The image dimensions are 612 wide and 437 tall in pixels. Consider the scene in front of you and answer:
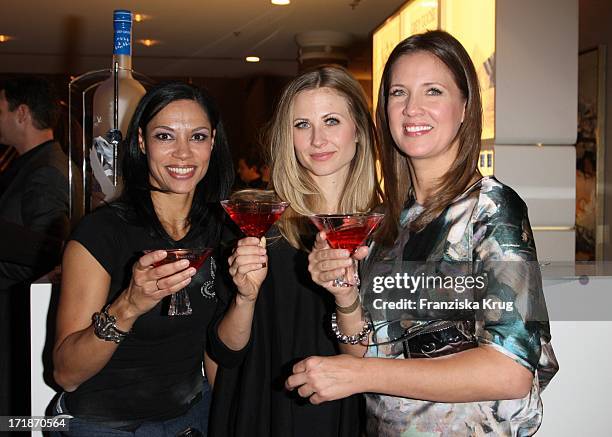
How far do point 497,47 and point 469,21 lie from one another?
1.60 ft

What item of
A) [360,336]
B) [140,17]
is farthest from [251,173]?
[360,336]

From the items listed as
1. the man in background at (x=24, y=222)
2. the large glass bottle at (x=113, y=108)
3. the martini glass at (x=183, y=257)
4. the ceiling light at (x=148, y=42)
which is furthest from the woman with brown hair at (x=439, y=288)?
the ceiling light at (x=148, y=42)

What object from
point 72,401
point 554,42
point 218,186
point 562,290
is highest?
point 554,42

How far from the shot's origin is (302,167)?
2.39 m

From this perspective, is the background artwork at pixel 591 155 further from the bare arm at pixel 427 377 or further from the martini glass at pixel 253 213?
the bare arm at pixel 427 377

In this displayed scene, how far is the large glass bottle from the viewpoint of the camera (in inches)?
93.2

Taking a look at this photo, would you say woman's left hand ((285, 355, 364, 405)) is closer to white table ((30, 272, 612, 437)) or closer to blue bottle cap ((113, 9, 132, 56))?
white table ((30, 272, 612, 437))

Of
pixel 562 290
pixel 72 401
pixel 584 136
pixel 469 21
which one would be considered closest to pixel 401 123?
pixel 562 290

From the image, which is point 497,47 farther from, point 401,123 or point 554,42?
point 401,123

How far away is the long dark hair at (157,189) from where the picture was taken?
84.0 inches

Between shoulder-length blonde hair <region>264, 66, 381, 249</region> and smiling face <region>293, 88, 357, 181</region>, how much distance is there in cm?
2

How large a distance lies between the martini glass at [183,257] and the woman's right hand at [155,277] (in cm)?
2

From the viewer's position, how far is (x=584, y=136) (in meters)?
6.51

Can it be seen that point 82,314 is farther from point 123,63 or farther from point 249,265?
point 123,63
